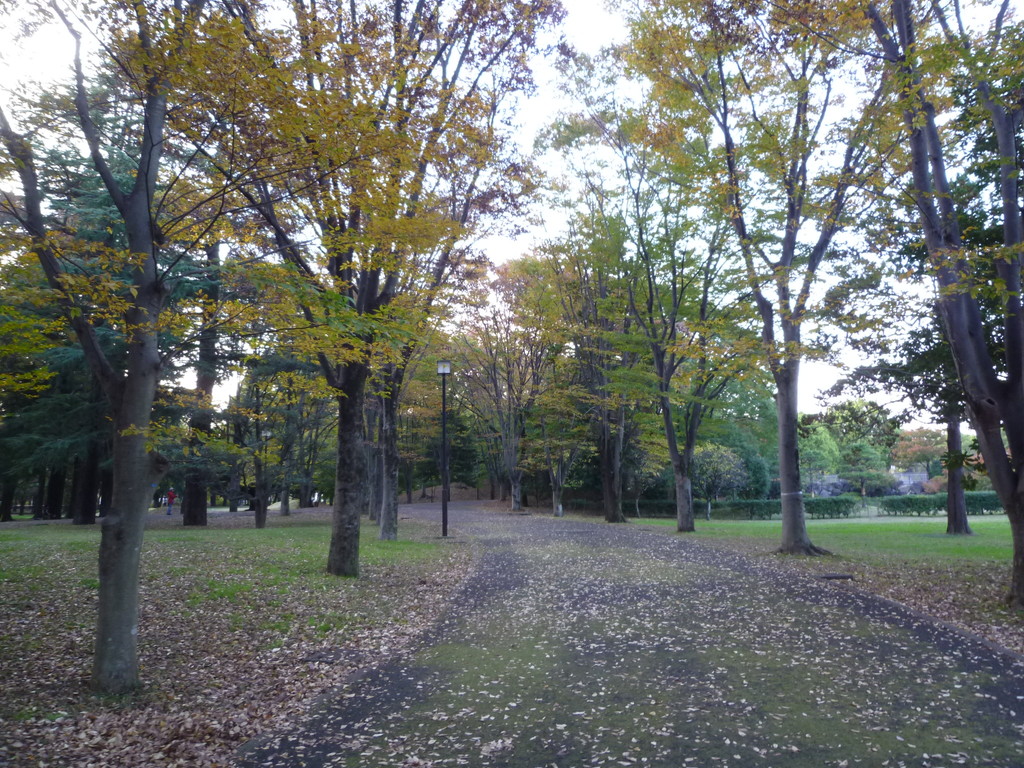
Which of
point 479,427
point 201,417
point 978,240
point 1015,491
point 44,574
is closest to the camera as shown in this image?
point 1015,491

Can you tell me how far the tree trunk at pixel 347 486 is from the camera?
11344mm

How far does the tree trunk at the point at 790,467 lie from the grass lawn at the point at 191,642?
7.39 metres

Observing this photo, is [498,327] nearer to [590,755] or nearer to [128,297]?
[128,297]

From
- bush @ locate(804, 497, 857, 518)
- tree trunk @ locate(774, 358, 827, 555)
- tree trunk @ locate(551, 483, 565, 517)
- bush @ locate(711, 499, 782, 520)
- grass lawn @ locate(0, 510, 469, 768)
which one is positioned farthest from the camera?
bush @ locate(804, 497, 857, 518)

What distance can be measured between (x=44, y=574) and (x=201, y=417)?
46.0ft

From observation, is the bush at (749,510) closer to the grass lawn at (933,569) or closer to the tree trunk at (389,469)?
the grass lawn at (933,569)

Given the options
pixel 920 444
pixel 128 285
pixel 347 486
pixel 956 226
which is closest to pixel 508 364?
pixel 347 486

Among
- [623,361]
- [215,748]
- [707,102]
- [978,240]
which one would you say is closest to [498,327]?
[623,361]

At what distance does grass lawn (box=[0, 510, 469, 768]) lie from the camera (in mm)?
4488

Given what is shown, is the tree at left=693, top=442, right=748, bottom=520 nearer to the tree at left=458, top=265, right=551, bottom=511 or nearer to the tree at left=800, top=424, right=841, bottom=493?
the tree at left=458, top=265, right=551, bottom=511

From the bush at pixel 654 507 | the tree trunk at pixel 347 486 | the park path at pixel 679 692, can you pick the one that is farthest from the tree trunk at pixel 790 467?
the bush at pixel 654 507

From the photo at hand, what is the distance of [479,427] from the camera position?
42312 mm

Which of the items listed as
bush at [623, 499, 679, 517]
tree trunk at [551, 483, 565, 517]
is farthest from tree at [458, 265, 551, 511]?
bush at [623, 499, 679, 517]

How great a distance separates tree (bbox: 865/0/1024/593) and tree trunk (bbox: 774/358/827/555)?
5277mm
